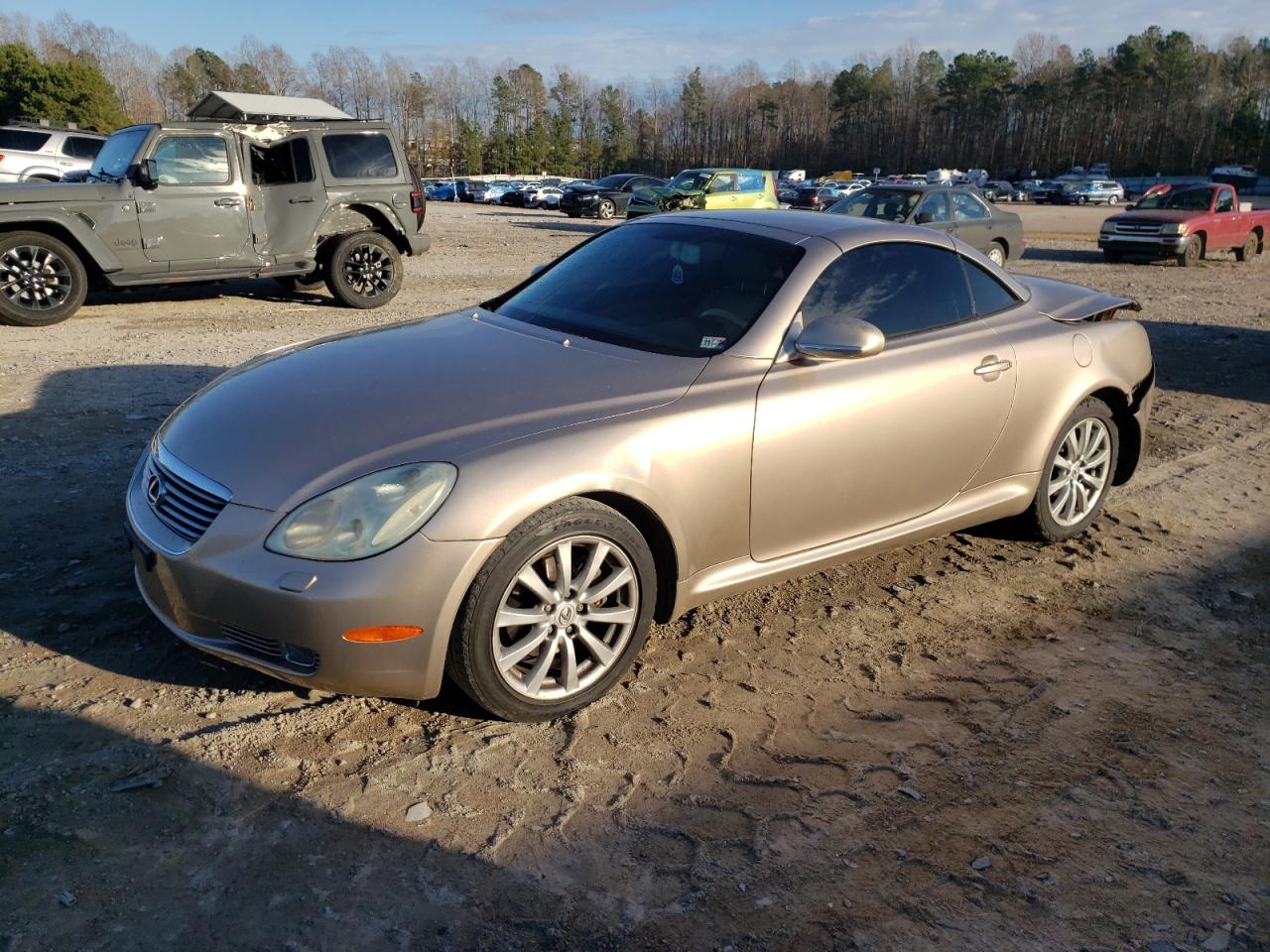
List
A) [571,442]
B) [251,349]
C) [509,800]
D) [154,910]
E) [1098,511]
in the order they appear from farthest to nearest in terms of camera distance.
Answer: [251,349] → [1098,511] → [571,442] → [509,800] → [154,910]

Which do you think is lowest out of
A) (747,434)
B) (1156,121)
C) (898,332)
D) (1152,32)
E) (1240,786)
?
(1240,786)

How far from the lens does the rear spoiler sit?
475cm

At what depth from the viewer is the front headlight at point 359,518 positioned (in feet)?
9.39

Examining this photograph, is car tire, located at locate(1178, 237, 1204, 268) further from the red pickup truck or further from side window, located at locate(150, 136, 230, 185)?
side window, located at locate(150, 136, 230, 185)

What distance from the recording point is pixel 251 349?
28.9 ft

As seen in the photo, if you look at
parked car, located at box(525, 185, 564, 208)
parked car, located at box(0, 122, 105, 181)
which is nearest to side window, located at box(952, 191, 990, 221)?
parked car, located at box(0, 122, 105, 181)

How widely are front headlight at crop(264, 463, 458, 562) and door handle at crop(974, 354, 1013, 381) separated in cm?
242

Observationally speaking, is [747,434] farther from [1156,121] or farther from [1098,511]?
[1156,121]

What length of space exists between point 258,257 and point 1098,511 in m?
8.89

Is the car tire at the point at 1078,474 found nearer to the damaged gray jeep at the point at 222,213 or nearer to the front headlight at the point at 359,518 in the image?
the front headlight at the point at 359,518

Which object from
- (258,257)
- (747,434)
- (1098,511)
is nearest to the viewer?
(747,434)

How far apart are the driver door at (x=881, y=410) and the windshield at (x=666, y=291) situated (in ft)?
0.78

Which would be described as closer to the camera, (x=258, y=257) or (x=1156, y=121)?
(x=258, y=257)

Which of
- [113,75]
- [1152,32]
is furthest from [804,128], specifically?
[113,75]
